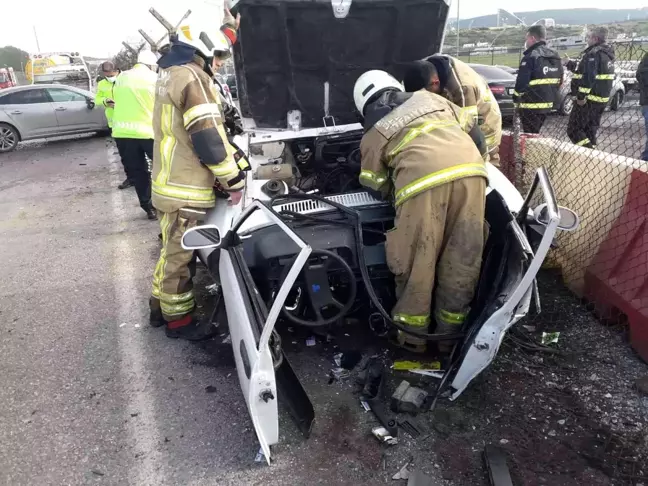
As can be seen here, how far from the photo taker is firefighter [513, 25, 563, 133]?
241 inches

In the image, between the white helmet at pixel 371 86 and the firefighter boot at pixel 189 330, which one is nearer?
the white helmet at pixel 371 86

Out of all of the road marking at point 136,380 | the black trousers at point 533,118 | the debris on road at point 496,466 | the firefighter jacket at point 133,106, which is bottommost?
the road marking at point 136,380

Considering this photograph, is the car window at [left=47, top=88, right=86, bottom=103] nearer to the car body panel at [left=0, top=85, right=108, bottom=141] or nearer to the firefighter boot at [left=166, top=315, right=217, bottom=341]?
the car body panel at [left=0, top=85, right=108, bottom=141]

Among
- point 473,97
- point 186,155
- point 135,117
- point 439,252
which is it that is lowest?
point 439,252

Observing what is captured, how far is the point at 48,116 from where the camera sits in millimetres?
11836

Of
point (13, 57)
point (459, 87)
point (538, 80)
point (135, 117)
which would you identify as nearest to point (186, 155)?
point (459, 87)

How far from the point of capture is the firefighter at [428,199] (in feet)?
8.91

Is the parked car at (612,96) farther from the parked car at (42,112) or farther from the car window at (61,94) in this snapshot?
the car window at (61,94)

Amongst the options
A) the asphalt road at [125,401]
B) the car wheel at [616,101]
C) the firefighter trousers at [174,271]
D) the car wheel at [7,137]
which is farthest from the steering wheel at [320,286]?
the car wheel at [7,137]

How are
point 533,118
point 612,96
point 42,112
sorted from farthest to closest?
1. point 42,112
2. point 612,96
3. point 533,118

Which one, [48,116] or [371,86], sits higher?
[371,86]

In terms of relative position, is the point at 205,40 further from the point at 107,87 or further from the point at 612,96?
the point at 612,96

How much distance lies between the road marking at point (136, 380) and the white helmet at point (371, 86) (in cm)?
213

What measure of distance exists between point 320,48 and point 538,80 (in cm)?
325
